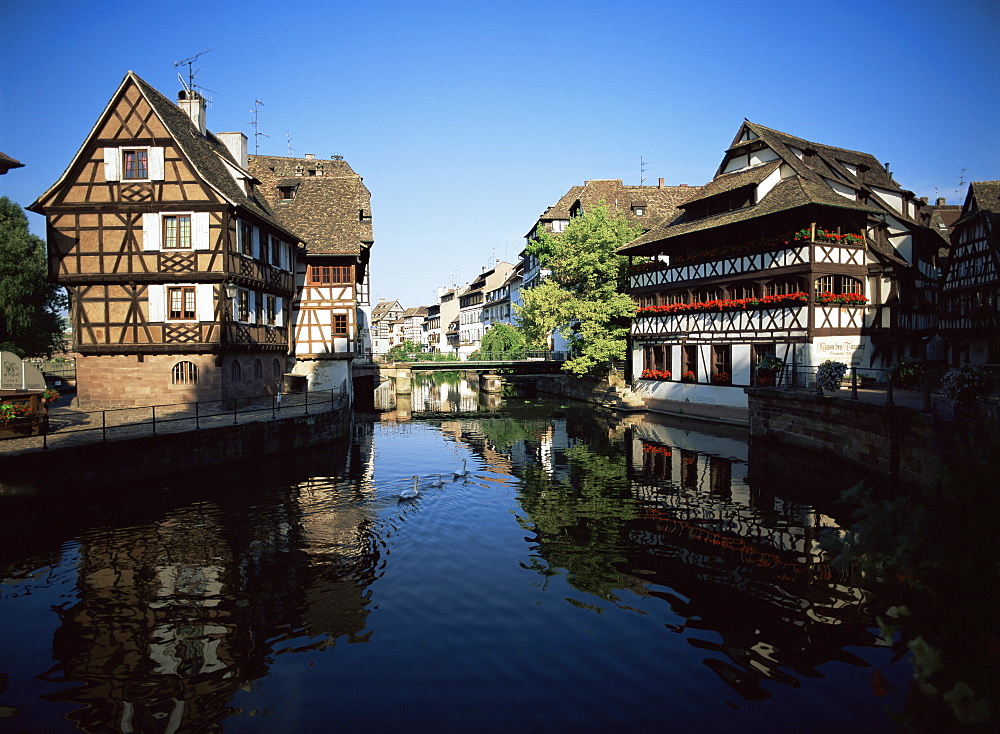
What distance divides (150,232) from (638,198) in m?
41.6

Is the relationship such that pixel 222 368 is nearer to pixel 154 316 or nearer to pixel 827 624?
pixel 154 316

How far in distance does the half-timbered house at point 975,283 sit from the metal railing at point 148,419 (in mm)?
34999

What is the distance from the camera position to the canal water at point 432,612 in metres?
7.18

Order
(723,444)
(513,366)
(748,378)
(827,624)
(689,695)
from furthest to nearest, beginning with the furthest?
1. (513,366)
2. (748,378)
3. (723,444)
4. (827,624)
5. (689,695)

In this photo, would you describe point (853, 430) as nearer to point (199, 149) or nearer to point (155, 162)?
point (155, 162)

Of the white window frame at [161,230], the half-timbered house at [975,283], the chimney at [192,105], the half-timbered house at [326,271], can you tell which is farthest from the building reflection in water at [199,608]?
the half-timbered house at [975,283]

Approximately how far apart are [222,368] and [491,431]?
541 inches

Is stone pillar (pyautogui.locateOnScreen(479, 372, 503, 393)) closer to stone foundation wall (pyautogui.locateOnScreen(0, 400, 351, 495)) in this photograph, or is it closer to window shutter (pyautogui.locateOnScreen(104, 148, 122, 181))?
stone foundation wall (pyautogui.locateOnScreen(0, 400, 351, 495))

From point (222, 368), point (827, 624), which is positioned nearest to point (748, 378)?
point (827, 624)

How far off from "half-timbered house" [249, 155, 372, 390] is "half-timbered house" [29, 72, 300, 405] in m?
10.6

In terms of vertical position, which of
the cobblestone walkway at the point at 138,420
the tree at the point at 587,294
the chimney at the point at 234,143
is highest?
the chimney at the point at 234,143

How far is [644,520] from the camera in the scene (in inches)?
586

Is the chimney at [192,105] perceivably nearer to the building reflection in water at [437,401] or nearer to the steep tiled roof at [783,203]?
the building reflection in water at [437,401]

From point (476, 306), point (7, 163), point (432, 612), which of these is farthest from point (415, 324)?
point (432, 612)
